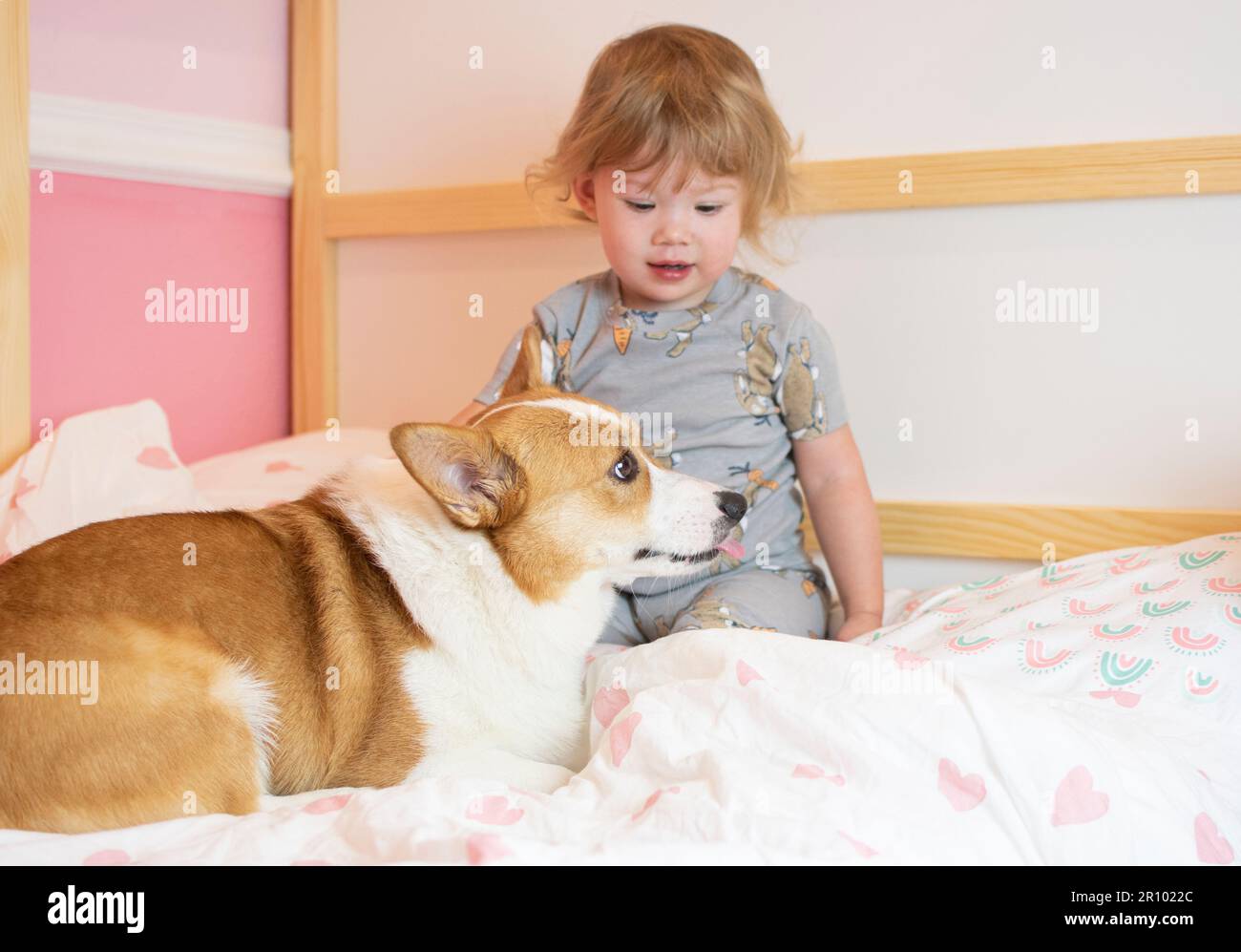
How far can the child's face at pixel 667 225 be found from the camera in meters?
1.87

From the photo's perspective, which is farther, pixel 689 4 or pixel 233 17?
pixel 233 17

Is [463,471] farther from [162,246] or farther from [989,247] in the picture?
[162,246]

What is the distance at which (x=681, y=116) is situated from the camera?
1.83 metres

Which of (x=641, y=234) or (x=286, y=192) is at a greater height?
(x=286, y=192)

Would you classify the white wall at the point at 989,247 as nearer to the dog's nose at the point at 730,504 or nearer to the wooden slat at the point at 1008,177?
the wooden slat at the point at 1008,177

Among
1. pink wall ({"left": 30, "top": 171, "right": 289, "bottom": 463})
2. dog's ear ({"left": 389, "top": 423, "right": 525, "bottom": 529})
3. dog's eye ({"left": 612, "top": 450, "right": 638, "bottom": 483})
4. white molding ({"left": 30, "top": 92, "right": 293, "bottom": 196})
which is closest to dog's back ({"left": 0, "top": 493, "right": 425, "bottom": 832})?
dog's ear ({"left": 389, "top": 423, "right": 525, "bottom": 529})

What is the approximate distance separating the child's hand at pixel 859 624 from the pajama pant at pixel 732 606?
0.15ft

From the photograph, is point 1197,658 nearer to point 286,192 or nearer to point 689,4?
point 689,4

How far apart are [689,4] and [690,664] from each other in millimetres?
1461

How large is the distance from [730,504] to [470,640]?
0.38 m

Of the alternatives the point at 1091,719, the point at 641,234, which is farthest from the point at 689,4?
the point at 1091,719

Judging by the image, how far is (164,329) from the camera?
245cm

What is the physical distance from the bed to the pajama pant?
16 cm

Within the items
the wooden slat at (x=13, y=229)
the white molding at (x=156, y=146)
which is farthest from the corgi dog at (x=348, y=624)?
the white molding at (x=156, y=146)
